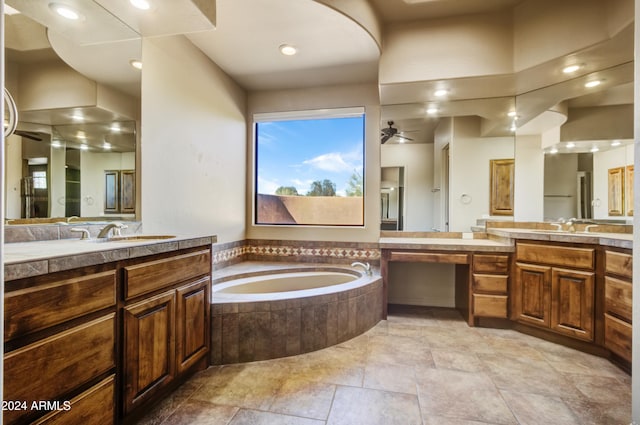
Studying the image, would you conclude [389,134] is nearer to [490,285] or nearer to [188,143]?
[490,285]

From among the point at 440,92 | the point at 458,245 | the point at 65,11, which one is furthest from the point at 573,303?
the point at 65,11

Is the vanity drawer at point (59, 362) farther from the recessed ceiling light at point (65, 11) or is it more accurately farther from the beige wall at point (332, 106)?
the beige wall at point (332, 106)

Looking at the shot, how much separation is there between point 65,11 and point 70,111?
52 centimetres

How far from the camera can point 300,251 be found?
353 centimetres

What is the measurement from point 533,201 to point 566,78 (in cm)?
110

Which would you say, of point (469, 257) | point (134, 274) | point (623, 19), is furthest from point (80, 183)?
point (623, 19)

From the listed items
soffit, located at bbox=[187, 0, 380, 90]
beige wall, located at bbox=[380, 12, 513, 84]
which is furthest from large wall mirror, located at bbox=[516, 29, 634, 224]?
soffit, located at bbox=[187, 0, 380, 90]

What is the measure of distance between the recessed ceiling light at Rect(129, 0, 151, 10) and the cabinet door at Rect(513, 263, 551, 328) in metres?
3.22

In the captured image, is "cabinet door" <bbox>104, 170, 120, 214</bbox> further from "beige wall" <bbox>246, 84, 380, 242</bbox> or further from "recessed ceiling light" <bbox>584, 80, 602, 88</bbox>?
"recessed ceiling light" <bbox>584, 80, 602, 88</bbox>

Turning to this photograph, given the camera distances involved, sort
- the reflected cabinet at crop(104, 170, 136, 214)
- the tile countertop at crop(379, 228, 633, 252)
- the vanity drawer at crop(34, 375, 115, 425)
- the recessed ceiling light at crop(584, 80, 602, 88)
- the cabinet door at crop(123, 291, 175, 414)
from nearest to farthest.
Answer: the vanity drawer at crop(34, 375, 115, 425), the cabinet door at crop(123, 291, 175, 414), the reflected cabinet at crop(104, 170, 136, 214), the tile countertop at crop(379, 228, 633, 252), the recessed ceiling light at crop(584, 80, 602, 88)

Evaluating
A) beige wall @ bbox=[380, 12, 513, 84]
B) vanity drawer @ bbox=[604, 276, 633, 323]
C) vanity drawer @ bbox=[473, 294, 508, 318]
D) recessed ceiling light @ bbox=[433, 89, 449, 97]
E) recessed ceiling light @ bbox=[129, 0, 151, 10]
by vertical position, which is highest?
beige wall @ bbox=[380, 12, 513, 84]

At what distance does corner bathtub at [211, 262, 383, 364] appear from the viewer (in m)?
2.05

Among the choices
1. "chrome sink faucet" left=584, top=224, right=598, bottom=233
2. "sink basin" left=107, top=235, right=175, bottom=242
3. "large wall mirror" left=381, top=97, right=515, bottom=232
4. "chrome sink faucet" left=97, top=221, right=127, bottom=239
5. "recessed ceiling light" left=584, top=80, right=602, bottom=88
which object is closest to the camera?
"chrome sink faucet" left=97, top=221, right=127, bottom=239

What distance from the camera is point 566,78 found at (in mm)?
2576
